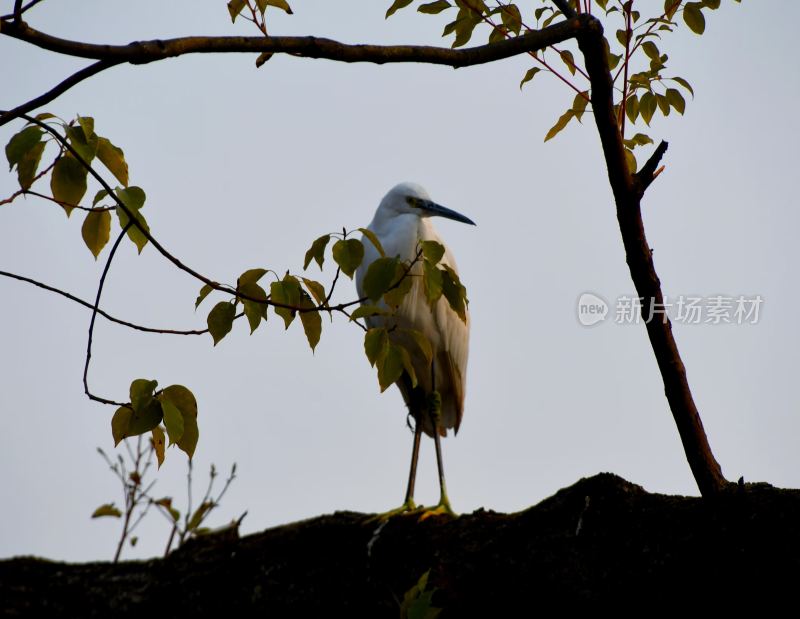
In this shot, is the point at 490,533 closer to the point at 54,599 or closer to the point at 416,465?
the point at 54,599

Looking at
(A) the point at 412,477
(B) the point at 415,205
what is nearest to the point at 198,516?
Answer: (A) the point at 412,477

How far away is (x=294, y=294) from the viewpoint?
2.16 m

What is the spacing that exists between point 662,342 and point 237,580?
152cm

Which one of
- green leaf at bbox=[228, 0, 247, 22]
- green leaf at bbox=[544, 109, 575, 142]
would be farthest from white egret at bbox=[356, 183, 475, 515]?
green leaf at bbox=[228, 0, 247, 22]

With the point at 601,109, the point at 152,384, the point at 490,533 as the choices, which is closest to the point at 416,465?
the point at 490,533

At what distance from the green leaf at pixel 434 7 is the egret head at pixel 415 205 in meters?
3.40

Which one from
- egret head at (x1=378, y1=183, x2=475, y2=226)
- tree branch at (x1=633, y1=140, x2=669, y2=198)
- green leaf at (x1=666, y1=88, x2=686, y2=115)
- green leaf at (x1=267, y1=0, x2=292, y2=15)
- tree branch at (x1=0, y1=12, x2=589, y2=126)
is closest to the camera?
tree branch at (x1=0, y1=12, x2=589, y2=126)

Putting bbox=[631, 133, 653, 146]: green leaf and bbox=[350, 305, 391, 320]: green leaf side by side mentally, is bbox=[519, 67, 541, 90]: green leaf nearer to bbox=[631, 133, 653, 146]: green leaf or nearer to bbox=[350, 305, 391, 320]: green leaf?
bbox=[631, 133, 653, 146]: green leaf

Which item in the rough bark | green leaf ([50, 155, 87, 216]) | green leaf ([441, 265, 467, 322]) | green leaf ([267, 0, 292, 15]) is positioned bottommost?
the rough bark

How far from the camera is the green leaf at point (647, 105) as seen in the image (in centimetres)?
303

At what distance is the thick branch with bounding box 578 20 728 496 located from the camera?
8.58 feet

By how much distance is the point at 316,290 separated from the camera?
2.21 m

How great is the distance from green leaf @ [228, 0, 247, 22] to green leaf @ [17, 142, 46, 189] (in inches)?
30.8

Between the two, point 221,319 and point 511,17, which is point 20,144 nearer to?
point 221,319
